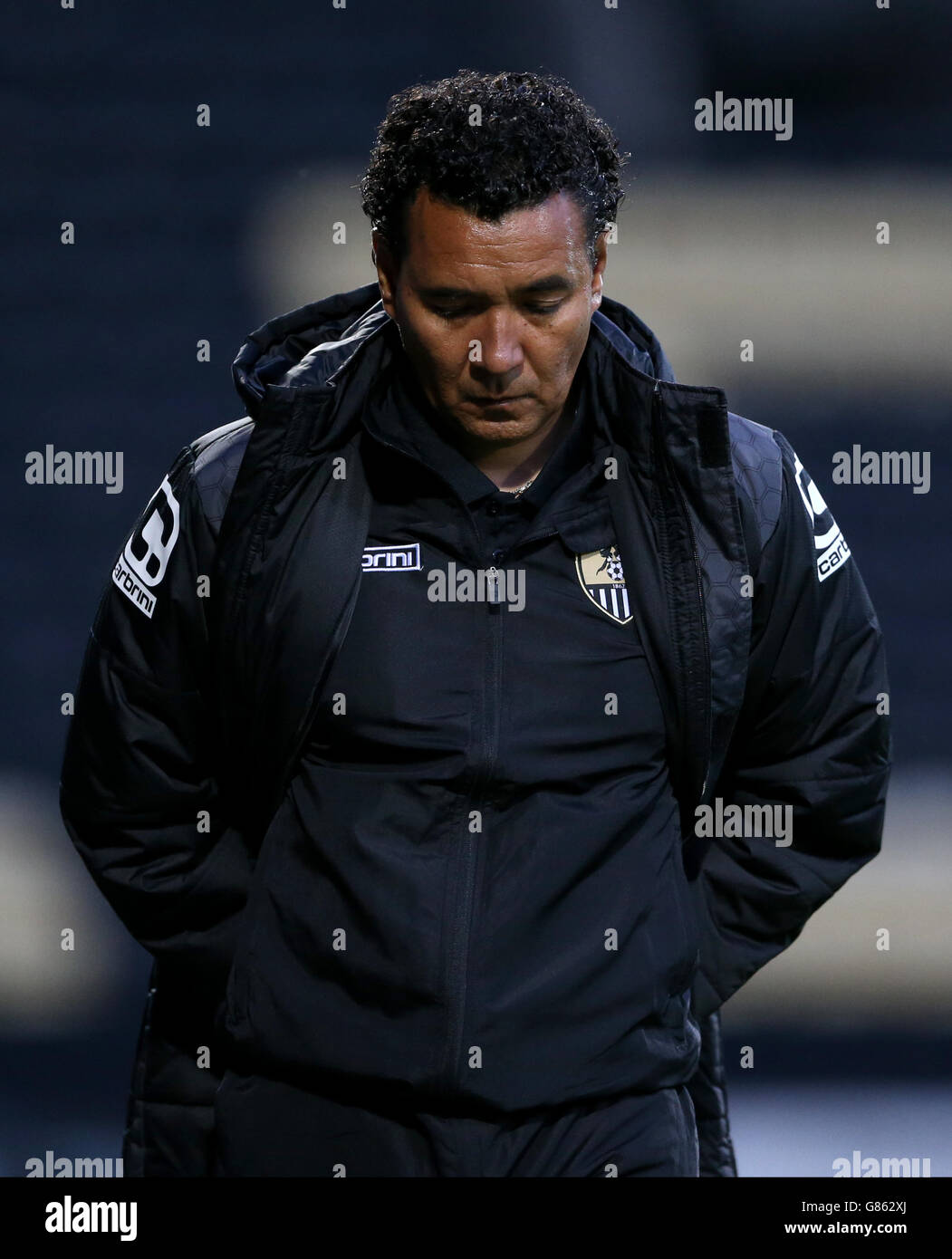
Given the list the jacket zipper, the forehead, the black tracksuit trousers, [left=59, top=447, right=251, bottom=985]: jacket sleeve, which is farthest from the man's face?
the black tracksuit trousers

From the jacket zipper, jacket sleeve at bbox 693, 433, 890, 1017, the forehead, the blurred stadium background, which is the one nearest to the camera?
the forehead

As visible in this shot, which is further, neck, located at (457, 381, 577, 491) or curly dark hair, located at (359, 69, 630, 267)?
neck, located at (457, 381, 577, 491)

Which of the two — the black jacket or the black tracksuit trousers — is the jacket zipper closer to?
the black jacket

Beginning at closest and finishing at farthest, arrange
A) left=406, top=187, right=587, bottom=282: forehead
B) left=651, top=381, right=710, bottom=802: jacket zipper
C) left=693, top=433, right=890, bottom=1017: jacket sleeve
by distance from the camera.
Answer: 1. left=406, top=187, right=587, bottom=282: forehead
2. left=651, top=381, right=710, bottom=802: jacket zipper
3. left=693, top=433, right=890, bottom=1017: jacket sleeve

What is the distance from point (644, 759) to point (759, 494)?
1.22ft

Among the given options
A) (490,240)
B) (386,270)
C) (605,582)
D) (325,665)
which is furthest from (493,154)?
(325,665)

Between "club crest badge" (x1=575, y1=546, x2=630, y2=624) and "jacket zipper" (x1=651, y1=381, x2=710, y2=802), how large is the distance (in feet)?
0.29

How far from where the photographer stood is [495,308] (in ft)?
7.26

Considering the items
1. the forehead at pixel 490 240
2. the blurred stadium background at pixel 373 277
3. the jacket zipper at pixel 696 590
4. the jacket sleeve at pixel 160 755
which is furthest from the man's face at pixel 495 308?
the blurred stadium background at pixel 373 277

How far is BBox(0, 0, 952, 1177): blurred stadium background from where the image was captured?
440 centimetres

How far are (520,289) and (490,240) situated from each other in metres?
0.06

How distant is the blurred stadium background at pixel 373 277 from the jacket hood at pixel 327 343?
74.7 inches

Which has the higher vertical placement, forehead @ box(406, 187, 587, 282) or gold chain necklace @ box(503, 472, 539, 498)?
forehead @ box(406, 187, 587, 282)

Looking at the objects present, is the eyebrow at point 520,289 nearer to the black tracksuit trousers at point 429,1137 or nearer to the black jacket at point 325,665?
the black jacket at point 325,665
